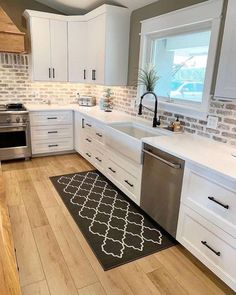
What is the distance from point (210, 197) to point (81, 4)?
3624mm

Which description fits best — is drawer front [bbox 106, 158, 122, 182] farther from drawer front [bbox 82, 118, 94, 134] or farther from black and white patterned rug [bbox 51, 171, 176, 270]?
drawer front [bbox 82, 118, 94, 134]

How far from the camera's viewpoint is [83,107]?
4336mm

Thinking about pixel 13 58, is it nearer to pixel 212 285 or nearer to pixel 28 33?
pixel 28 33

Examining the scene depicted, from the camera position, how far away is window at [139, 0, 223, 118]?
7.48 ft

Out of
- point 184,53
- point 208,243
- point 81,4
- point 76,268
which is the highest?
point 81,4

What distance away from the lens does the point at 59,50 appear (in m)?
4.01

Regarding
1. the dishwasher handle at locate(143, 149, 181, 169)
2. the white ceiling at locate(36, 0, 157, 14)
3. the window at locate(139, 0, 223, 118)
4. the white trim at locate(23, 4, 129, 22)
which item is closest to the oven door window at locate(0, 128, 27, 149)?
the white trim at locate(23, 4, 129, 22)

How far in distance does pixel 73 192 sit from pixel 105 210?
0.58m

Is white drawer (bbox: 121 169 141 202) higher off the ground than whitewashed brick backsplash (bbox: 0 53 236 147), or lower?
lower

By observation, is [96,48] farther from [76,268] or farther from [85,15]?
[76,268]

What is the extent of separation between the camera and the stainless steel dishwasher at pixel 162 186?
2.02 meters

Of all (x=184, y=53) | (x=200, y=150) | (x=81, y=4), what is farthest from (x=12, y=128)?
(x=200, y=150)

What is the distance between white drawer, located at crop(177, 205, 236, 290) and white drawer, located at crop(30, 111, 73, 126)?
9.33 feet

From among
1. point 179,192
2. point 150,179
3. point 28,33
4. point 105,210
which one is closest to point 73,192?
point 105,210
